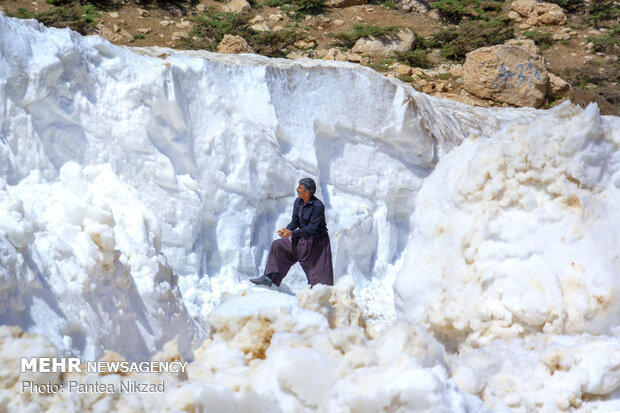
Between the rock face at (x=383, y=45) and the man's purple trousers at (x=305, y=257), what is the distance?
7.77 metres

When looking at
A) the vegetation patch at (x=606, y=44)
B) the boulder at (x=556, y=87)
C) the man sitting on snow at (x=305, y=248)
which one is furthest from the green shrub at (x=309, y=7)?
the man sitting on snow at (x=305, y=248)

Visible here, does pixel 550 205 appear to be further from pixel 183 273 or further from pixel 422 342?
pixel 183 273

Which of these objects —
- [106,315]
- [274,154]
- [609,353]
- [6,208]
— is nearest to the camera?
[609,353]

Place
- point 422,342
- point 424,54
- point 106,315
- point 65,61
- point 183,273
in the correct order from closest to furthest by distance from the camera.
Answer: point 422,342 → point 106,315 → point 65,61 → point 183,273 → point 424,54

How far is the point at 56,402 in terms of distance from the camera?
5.58 ft

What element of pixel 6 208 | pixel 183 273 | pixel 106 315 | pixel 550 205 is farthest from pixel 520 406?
pixel 183 273

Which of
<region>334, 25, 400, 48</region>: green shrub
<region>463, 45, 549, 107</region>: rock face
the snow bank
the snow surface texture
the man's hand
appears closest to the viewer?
the snow bank

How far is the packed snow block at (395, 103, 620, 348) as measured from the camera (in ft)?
6.98

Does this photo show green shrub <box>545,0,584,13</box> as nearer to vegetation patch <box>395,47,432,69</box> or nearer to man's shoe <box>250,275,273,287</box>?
vegetation patch <box>395,47,432,69</box>

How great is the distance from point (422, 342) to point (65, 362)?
3.88 feet

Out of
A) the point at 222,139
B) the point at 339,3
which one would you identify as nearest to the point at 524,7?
the point at 339,3

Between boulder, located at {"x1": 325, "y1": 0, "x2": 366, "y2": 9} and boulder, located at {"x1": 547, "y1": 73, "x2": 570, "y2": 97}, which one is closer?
boulder, located at {"x1": 547, "y1": 73, "x2": 570, "y2": 97}

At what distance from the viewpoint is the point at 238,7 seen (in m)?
12.7

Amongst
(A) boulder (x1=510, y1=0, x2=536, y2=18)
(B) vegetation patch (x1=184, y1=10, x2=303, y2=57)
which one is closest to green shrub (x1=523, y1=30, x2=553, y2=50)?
(A) boulder (x1=510, y1=0, x2=536, y2=18)
